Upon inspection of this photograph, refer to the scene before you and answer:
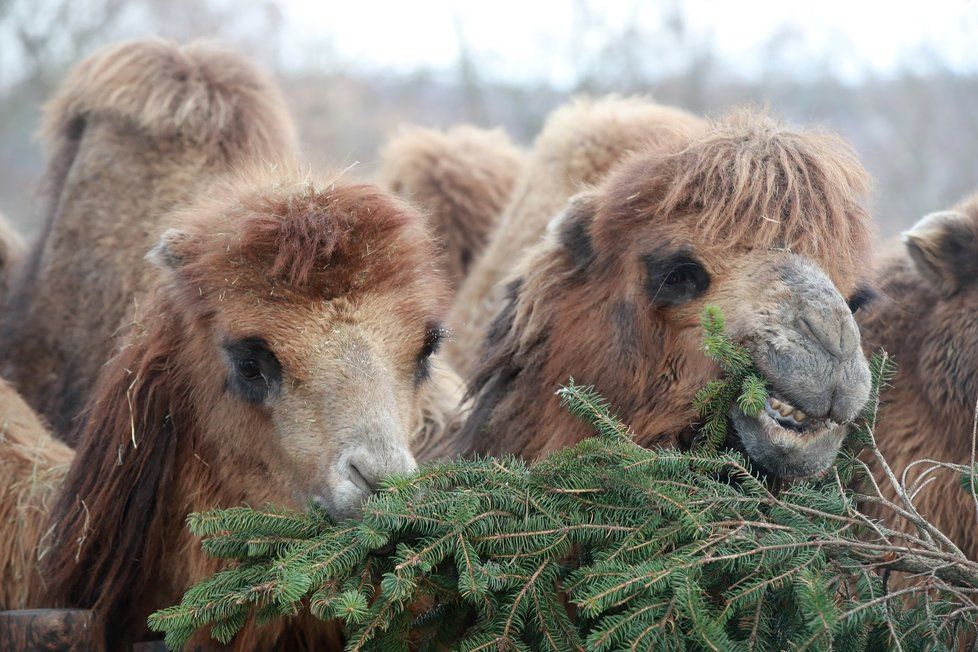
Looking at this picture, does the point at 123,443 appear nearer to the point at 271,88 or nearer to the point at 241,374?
the point at 241,374

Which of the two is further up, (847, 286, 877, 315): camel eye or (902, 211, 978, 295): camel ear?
(847, 286, 877, 315): camel eye

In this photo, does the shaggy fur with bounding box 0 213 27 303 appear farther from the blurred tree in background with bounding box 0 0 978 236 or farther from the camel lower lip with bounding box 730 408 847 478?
the blurred tree in background with bounding box 0 0 978 236

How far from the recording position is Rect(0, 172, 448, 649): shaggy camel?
343 centimetres

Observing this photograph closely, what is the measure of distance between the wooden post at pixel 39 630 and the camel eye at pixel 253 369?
81 cm

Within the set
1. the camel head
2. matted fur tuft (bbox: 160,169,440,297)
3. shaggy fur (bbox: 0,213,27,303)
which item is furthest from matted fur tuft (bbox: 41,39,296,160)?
the camel head

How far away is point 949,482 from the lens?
430cm

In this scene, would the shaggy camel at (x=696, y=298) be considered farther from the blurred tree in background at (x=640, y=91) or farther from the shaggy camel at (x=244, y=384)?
the blurred tree in background at (x=640, y=91)

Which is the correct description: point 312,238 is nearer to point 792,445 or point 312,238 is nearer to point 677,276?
point 677,276

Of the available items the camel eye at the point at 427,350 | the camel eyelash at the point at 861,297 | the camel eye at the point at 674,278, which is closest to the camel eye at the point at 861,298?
the camel eyelash at the point at 861,297

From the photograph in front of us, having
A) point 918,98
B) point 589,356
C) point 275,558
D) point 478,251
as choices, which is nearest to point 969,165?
point 918,98

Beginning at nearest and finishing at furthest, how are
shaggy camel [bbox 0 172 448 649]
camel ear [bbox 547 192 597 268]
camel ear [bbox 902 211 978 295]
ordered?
shaggy camel [bbox 0 172 448 649]
camel ear [bbox 547 192 597 268]
camel ear [bbox 902 211 978 295]

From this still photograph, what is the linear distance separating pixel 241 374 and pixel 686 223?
4.92 ft

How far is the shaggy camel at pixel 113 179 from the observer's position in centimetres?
536

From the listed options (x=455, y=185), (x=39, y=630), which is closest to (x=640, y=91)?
(x=455, y=185)
